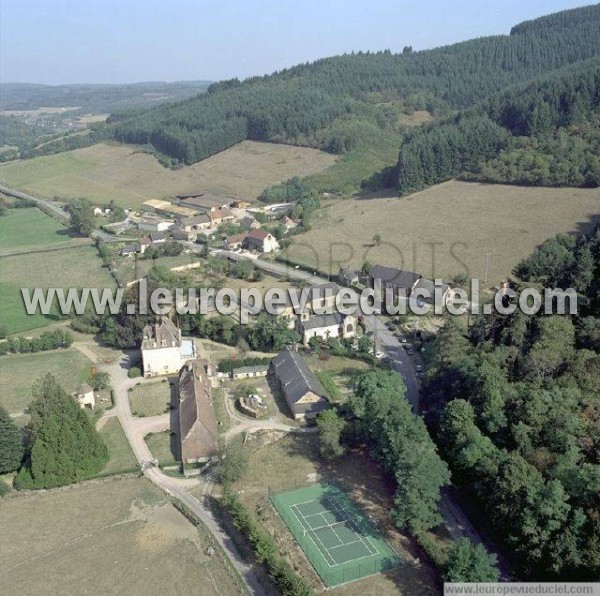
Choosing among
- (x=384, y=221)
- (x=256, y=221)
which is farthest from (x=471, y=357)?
(x=256, y=221)

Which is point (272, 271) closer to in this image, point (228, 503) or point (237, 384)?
point (237, 384)

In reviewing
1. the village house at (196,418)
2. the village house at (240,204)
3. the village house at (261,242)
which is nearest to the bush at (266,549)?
the village house at (196,418)

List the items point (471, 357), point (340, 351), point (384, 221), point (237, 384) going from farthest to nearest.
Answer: point (384, 221) → point (340, 351) → point (237, 384) → point (471, 357)

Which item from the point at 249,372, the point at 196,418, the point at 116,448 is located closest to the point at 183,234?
the point at 249,372

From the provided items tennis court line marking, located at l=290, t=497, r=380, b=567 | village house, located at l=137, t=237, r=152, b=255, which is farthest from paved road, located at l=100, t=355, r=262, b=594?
village house, located at l=137, t=237, r=152, b=255

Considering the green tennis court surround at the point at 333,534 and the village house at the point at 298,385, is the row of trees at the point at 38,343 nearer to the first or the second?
the village house at the point at 298,385

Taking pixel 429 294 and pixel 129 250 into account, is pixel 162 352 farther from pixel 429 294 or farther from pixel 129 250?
pixel 129 250
